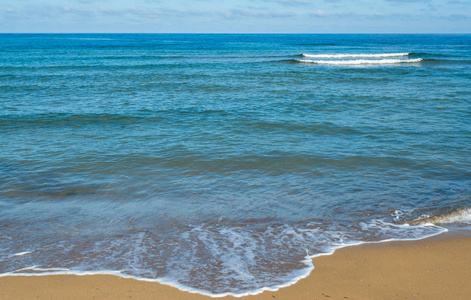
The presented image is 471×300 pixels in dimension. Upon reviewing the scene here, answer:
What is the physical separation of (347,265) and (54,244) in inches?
180

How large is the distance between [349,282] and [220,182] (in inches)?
169

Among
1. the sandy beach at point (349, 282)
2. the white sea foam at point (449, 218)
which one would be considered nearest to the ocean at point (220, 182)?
the white sea foam at point (449, 218)

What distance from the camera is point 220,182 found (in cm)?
862

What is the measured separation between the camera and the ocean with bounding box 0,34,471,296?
5.57 meters

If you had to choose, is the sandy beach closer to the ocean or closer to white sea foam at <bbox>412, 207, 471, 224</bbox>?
the ocean

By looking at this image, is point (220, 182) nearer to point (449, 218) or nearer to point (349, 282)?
point (349, 282)

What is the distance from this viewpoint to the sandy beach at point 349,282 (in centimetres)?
462

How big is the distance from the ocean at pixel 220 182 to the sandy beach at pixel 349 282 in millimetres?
193

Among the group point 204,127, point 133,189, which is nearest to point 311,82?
point 204,127

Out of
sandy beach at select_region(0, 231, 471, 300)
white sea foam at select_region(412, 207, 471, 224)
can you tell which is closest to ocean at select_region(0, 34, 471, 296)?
white sea foam at select_region(412, 207, 471, 224)

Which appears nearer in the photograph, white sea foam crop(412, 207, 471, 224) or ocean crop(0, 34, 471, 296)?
ocean crop(0, 34, 471, 296)

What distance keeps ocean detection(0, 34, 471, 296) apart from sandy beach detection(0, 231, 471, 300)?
0.19 meters

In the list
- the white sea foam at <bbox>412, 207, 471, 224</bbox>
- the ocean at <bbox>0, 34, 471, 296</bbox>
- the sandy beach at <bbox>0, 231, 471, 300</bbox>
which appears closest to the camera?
the sandy beach at <bbox>0, 231, 471, 300</bbox>

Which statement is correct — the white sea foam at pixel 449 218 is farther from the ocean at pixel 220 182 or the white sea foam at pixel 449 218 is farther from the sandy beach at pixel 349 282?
the sandy beach at pixel 349 282
